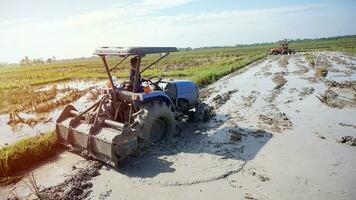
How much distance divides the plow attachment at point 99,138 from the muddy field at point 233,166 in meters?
0.36

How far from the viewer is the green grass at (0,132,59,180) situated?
23.8 feet

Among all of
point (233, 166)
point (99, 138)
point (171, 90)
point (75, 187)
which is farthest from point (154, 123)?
point (75, 187)

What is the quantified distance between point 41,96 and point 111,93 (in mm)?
12862

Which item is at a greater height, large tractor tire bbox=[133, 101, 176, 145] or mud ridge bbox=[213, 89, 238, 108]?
large tractor tire bbox=[133, 101, 176, 145]

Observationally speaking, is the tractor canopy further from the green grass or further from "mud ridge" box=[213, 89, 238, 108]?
"mud ridge" box=[213, 89, 238, 108]

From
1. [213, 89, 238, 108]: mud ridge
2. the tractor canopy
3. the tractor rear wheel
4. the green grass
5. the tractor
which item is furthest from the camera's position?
[213, 89, 238, 108]: mud ridge

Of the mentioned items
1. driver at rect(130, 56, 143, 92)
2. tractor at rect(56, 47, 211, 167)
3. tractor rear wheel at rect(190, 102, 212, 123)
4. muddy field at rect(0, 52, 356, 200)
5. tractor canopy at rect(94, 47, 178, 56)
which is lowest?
muddy field at rect(0, 52, 356, 200)

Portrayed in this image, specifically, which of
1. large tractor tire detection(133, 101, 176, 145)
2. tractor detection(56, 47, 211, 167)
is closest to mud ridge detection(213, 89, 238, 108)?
tractor detection(56, 47, 211, 167)

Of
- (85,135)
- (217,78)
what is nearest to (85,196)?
(85,135)

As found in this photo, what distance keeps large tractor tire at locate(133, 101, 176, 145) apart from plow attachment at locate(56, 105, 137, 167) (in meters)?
0.35

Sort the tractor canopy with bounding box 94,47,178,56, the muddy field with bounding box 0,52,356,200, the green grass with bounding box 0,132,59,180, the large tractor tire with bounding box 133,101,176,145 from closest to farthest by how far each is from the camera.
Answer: the muddy field with bounding box 0,52,356,200 → the tractor canopy with bounding box 94,47,178,56 → the large tractor tire with bounding box 133,101,176,145 → the green grass with bounding box 0,132,59,180

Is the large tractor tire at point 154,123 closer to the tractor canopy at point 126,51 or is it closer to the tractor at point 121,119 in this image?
the tractor at point 121,119

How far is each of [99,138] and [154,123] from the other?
5.36 ft

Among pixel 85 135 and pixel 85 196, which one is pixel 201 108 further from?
pixel 85 196
